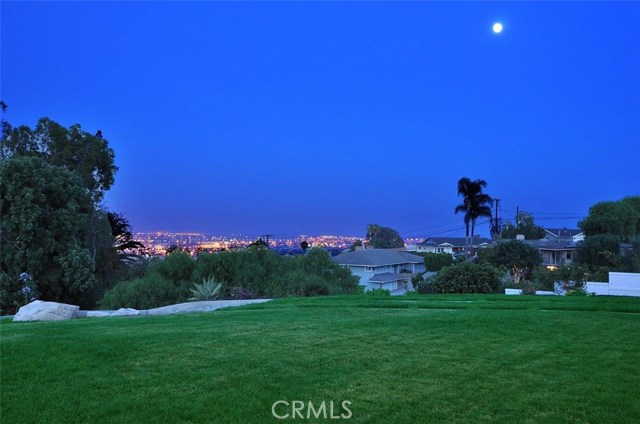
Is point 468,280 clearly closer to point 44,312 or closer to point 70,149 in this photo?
point 44,312

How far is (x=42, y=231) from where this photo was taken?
16297 mm

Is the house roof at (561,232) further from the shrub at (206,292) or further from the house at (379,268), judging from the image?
the shrub at (206,292)

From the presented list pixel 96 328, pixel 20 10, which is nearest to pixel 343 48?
pixel 20 10

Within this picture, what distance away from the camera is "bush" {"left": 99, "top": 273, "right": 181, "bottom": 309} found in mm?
14094

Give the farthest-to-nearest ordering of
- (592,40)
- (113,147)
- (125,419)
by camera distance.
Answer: (113,147), (592,40), (125,419)

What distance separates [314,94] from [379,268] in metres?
19.6

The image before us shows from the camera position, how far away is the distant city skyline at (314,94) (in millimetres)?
19109

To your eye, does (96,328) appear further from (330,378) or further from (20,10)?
(20,10)

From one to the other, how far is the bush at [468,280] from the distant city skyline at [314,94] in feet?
28.3

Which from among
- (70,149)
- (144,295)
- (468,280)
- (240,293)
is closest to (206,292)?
(240,293)

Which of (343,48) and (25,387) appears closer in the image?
(25,387)

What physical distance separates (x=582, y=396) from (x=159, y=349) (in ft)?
14.9

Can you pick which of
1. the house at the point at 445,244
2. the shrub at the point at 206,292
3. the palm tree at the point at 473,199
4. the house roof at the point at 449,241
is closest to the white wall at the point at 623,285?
the shrub at the point at 206,292

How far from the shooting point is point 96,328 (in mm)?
7176
